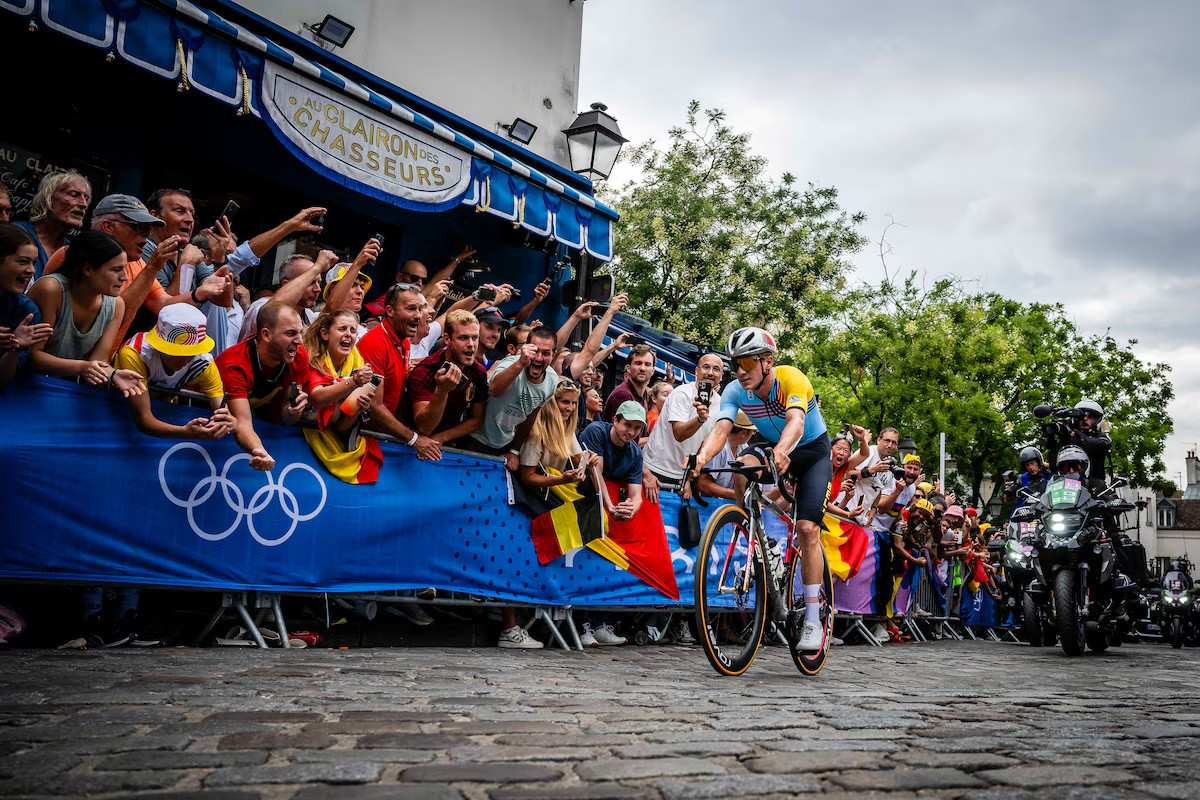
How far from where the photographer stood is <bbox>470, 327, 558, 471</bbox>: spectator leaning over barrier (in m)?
7.73

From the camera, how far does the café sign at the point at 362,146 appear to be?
340 inches

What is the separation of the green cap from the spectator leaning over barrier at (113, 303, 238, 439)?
3.46 m

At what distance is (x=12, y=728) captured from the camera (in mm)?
3141

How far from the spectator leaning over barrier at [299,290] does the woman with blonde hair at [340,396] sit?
0.23 m

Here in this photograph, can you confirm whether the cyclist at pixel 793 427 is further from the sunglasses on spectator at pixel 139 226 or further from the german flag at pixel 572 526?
the sunglasses on spectator at pixel 139 226

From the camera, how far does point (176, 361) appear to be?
6.08 meters

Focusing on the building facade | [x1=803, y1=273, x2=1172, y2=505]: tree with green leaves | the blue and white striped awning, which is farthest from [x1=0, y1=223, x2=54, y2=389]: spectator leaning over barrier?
[x1=803, y1=273, x2=1172, y2=505]: tree with green leaves

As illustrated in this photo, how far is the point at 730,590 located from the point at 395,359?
3150 mm

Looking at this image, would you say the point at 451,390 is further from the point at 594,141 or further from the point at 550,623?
the point at 594,141

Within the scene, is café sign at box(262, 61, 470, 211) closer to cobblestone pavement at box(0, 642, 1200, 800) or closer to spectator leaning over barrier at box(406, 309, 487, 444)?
spectator leaning over barrier at box(406, 309, 487, 444)

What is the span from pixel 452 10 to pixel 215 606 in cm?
977

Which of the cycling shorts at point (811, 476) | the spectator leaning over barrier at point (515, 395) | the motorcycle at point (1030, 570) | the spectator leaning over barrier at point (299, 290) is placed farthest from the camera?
the motorcycle at point (1030, 570)

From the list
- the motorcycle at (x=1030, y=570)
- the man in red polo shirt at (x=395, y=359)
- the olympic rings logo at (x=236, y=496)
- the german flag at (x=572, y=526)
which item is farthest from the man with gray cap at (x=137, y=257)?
the motorcycle at (x=1030, y=570)

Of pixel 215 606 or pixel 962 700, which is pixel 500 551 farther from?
pixel 962 700
